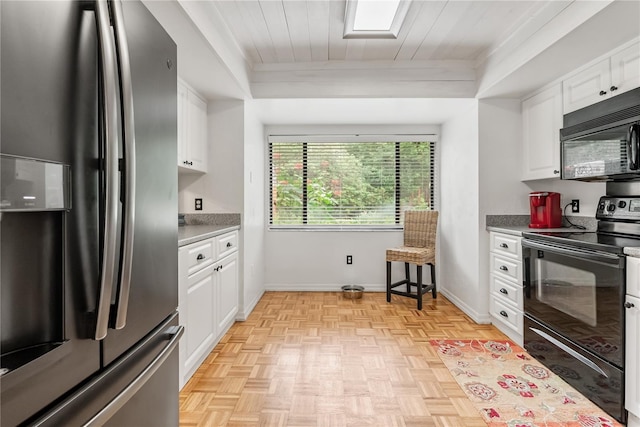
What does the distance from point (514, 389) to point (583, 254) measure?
86cm

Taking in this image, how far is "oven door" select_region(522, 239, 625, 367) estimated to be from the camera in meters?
1.69

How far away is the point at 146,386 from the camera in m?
0.95

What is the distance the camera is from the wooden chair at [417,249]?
11.5 feet

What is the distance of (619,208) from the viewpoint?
2.19 meters

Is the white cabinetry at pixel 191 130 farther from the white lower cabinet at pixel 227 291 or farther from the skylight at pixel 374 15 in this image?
the skylight at pixel 374 15

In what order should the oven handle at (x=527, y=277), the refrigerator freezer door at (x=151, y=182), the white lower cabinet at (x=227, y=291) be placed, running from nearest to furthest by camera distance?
the refrigerator freezer door at (x=151, y=182)
the oven handle at (x=527, y=277)
the white lower cabinet at (x=227, y=291)

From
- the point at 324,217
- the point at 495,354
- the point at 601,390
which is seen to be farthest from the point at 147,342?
the point at 324,217

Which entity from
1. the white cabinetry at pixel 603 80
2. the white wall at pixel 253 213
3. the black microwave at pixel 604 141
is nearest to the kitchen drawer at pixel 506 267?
the black microwave at pixel 604 141

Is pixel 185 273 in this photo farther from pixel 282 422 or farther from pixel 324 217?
pixel 324 217

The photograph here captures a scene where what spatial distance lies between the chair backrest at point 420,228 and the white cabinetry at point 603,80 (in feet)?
5.27

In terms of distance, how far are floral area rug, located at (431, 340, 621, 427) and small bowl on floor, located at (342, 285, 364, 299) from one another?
4.15ft

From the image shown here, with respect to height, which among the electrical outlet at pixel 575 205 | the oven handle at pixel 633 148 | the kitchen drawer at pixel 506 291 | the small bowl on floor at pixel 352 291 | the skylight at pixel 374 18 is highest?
the skylight at pixel 374 18

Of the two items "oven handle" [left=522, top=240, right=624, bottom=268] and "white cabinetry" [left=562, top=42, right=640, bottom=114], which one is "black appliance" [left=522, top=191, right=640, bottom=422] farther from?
"white cabinetry" [left=562, top=42, right=640, bottom=114]

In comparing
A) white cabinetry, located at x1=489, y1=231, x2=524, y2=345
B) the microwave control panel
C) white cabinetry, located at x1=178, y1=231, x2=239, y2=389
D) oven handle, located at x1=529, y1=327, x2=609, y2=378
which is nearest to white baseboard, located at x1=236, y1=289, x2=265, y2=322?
white cabinetry, located at x1=178, y1=231, x2=239, y2=389
